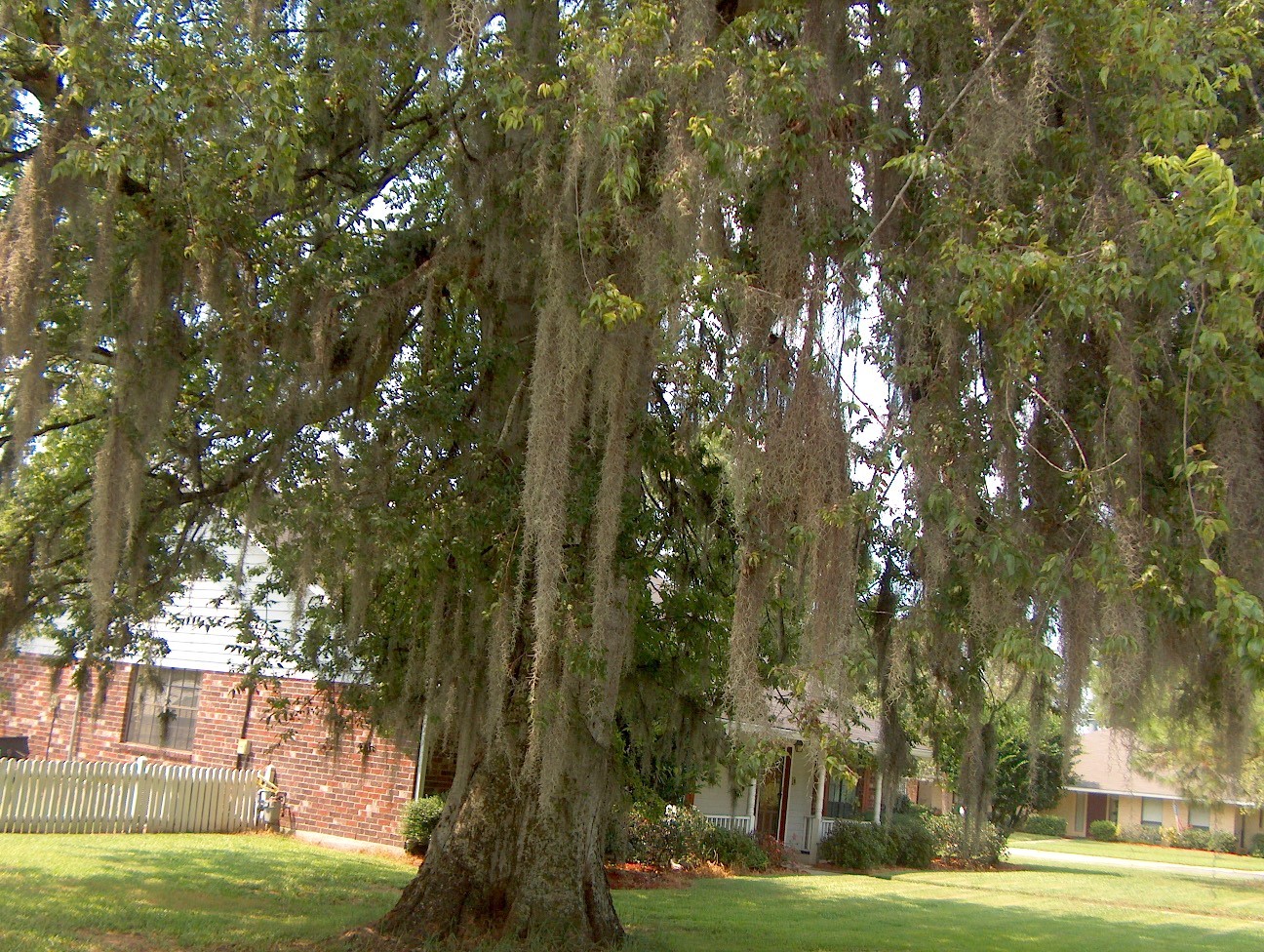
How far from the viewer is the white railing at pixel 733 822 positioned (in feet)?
59.8

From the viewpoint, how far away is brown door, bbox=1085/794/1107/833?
142ft

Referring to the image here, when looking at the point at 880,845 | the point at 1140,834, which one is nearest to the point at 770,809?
the point at 880,845

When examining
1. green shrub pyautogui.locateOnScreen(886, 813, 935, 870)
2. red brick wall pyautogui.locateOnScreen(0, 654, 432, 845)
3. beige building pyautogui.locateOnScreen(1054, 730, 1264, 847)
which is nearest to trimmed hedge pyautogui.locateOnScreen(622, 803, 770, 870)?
red brick wall pyautogui.locateOnScreen(0, 654, 432, 845)

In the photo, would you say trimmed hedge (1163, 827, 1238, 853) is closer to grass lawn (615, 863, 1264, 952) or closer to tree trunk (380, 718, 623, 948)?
grass lawn (615, 863, 1264, 952)

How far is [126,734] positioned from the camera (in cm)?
1733

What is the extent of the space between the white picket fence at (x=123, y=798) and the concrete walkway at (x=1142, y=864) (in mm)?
19130

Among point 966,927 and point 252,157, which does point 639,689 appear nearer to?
point 252,157

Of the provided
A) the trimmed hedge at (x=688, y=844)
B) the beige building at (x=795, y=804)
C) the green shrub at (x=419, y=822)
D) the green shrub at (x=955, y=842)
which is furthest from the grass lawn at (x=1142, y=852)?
the green shrub at (x=419, y=822)

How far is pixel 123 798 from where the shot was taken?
14.4 m

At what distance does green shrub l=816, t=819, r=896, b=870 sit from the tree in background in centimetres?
1295

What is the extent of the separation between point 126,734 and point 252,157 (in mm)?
13036

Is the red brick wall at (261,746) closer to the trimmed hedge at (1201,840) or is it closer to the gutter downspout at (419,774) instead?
the gutter downspout at (419,774)

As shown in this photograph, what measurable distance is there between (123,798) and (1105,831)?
37220 mm

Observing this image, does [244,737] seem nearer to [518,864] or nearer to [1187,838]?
[518,864]
